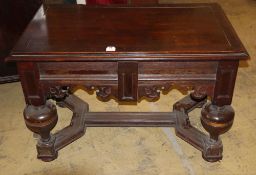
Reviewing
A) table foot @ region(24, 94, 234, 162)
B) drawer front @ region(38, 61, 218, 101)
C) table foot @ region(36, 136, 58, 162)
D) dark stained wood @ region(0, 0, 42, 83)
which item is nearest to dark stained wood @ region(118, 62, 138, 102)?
drawer front @ region(38, 61, 218, 101)

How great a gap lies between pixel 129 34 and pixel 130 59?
0.59ft

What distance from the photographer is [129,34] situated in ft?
4.81

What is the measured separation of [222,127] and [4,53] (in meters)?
1.43

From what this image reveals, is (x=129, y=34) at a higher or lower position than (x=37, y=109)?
higher

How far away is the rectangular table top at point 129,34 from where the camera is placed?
1326 millimetres

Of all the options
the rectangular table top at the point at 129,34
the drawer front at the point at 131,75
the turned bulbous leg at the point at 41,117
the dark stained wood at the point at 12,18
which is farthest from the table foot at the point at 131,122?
the dark stained wood at the point at 12,18

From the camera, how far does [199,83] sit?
4.70 feet

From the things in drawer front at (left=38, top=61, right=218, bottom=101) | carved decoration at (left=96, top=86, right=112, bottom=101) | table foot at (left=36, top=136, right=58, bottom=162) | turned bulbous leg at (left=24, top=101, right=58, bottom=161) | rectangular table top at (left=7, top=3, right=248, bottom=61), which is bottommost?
table foot at (left=36, top=136, right=58, bottom=162)

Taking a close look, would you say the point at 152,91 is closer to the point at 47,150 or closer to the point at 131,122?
the point at 131,122

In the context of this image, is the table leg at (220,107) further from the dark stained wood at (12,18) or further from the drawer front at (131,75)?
the dark stained wood at (12,18)

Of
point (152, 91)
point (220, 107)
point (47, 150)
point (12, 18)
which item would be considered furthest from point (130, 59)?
point (12, 18)

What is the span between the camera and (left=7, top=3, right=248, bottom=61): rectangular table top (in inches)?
52.2

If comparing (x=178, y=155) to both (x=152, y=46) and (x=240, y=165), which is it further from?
(x=152, y=46)

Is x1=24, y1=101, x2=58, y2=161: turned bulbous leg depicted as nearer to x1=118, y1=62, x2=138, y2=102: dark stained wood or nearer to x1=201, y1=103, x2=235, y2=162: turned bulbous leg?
x1=118, y1=62, x2=138, y2=102: dark stained wood
